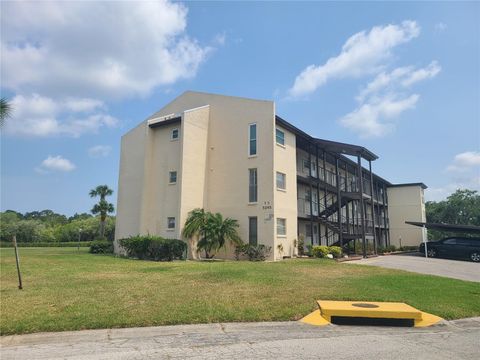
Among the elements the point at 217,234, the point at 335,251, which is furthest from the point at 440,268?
the point at 217,234

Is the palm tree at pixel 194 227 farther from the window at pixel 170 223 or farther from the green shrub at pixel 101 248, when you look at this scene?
the green shrub at pixel 101 248

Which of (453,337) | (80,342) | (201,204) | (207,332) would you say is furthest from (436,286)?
(201,204)

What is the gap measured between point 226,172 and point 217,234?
4372 millimetres

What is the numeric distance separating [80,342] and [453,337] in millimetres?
6483

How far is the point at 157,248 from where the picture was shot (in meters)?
21.1

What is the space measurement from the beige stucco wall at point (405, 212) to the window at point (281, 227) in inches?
1082

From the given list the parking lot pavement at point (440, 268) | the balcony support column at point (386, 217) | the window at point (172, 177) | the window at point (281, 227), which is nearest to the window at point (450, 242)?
the parking lot pavement at point (440, 268)

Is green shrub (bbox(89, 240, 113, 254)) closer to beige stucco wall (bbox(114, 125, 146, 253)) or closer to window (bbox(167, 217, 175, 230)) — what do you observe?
beige stucco wall (bbox(114, 125, 146, 253))

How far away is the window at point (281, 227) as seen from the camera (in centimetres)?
2355

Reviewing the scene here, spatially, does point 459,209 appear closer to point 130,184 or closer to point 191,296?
point 130,184

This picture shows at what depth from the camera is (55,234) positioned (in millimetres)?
78500

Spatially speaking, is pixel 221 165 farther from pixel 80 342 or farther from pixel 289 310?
pixel 80 342

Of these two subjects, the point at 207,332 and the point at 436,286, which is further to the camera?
the point at 436,286

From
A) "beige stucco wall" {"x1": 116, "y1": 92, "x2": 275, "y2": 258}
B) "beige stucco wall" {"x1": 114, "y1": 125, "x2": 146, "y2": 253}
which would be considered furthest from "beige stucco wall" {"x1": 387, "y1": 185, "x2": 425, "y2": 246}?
"beige stucco wall" {"x1": 114, "y1": 125, "x2": 146, "y2": 253}
